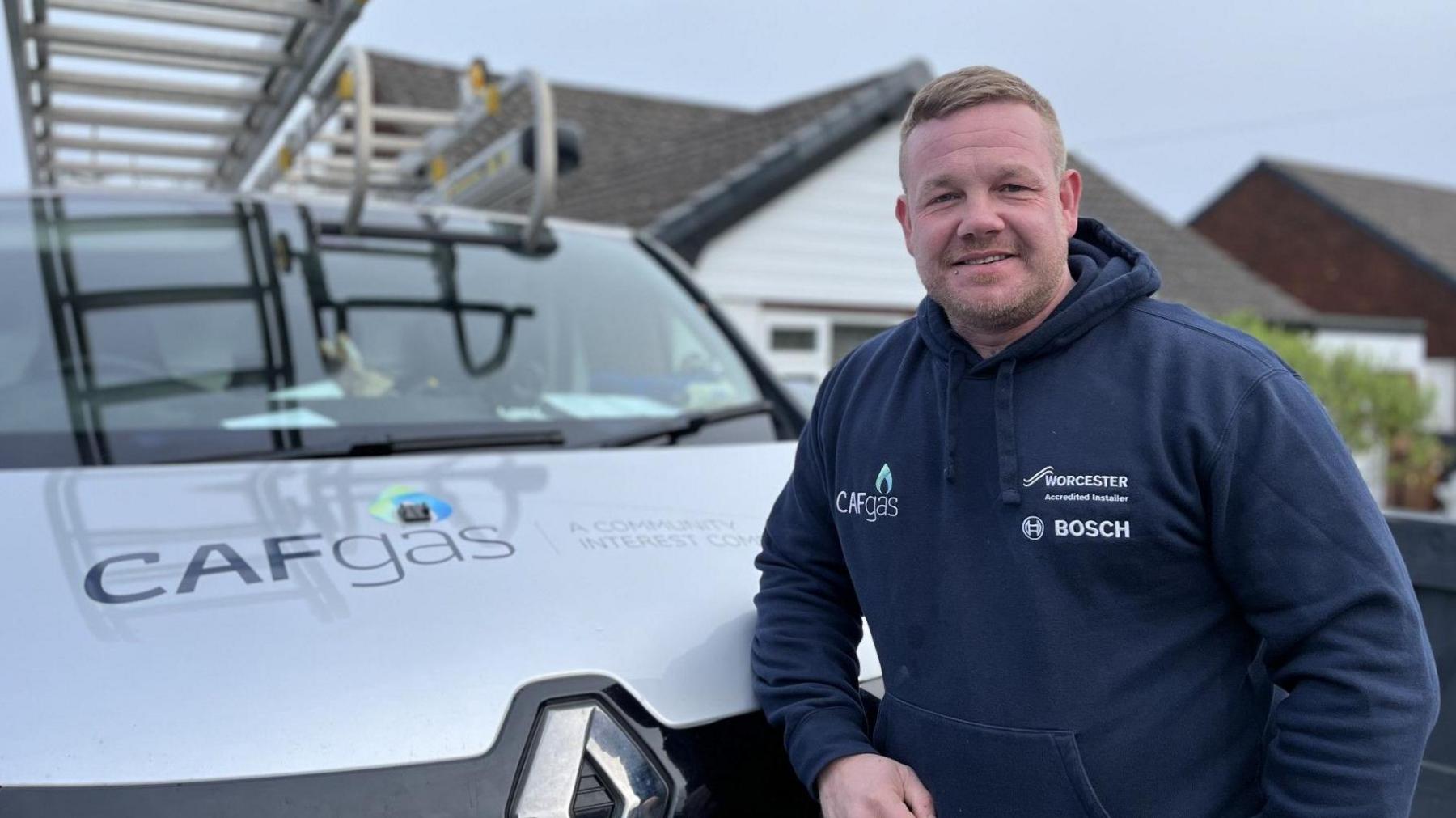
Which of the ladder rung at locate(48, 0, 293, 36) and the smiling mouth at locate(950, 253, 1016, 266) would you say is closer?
the smiling mouth at locate(950, 253, 1016, 266)

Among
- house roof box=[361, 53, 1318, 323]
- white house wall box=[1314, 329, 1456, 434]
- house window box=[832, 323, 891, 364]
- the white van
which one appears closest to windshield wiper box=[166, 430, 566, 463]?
the white van

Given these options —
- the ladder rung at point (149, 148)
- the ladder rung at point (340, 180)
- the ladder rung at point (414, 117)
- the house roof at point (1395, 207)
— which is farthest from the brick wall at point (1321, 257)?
the ladder rung at point (149, 148)

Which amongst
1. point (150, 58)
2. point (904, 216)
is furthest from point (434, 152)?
point (904, 216)

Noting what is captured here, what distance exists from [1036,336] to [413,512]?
1059mm

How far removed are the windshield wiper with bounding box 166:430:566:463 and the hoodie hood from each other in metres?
1.05

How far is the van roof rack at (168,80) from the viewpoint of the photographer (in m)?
3.35

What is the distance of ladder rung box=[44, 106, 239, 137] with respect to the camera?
4.13 metres

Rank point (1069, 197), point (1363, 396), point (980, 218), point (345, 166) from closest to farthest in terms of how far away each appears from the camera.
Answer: point (980, 218) < point (1069, 197) < point (345, 166) < point (1363, 396)

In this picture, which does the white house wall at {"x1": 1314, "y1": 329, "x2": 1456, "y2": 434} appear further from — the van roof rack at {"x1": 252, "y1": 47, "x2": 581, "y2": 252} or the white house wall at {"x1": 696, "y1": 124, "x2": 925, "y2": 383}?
the van roof rack at {"x1": 252, "y1": 47, "x2": 581, "y2": 252}

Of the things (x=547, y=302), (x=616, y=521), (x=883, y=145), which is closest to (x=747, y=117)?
(x=883, y=145)

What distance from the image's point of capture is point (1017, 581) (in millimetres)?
1560

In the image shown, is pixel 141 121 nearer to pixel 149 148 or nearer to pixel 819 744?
pixel 149 148

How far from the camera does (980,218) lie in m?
1.65

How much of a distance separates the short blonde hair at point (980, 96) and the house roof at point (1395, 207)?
27.3m
